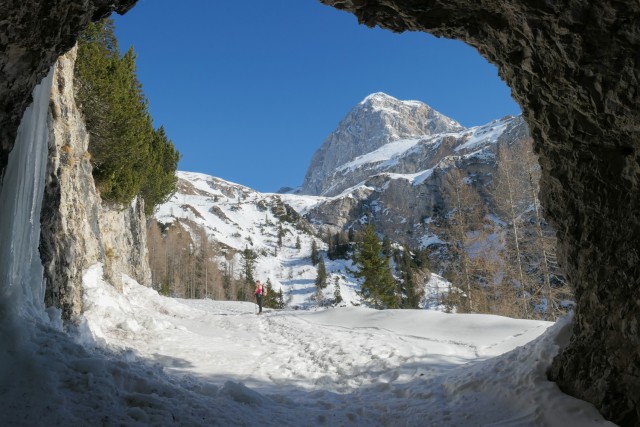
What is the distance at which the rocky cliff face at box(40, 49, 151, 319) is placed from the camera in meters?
9.05

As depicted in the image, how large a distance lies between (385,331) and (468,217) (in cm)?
833

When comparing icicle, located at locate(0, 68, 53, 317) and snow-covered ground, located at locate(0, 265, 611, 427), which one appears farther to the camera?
icicle, located at locate(0, 68, 53, 317)

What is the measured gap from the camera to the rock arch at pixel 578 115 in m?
4.11

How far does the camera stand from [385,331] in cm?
1328

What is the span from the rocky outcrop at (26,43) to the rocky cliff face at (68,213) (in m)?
4.80

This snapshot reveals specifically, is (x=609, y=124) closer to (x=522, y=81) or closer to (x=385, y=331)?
(x=522, y=81)

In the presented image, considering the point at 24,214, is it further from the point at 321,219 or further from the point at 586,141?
the point at 321,219

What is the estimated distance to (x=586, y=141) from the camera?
198 inches

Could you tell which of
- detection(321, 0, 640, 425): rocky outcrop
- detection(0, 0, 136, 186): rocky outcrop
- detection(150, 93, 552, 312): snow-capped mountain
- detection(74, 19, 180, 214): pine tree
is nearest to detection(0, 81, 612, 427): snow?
detection(321, 0, 640, 425): rocky outcrop

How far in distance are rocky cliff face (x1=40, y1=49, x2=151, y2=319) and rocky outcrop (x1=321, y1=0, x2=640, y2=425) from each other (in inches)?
303

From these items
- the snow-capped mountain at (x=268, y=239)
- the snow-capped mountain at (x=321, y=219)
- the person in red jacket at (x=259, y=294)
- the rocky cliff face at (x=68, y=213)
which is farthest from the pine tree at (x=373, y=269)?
the snow-capped mountain at (x=321, y=219)

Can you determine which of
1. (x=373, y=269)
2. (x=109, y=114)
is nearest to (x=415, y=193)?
(x=373, y=269)

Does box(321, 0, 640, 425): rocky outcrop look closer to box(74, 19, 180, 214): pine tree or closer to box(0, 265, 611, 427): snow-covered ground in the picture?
box(0, 265, 611, 427): snow-covered ground

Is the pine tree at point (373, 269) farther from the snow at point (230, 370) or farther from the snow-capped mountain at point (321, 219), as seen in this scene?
the snow-capped mountain at point (321, 219)
